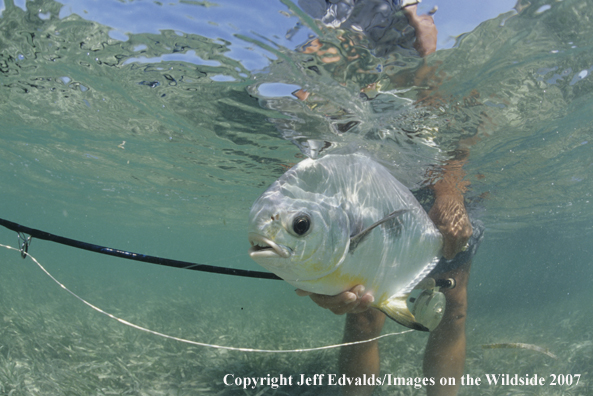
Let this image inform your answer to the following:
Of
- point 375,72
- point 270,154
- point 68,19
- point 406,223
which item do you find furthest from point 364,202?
point 270,154

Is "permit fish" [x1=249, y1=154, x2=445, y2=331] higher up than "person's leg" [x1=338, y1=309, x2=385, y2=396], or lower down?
higher up

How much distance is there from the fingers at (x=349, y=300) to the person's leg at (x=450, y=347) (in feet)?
11.8

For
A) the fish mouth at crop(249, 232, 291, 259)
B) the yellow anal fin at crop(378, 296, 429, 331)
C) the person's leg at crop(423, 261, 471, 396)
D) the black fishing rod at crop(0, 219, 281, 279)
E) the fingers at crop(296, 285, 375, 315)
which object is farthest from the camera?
the person's leg at crop(423, 261, 471, 396)

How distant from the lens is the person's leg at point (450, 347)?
5.23 metres

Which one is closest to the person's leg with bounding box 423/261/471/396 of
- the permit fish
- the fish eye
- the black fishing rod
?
the permit fish

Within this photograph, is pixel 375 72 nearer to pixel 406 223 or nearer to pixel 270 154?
pixel 406 223

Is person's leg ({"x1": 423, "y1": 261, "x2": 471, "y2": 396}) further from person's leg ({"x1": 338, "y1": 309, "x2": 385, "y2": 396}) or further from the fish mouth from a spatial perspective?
the fish mouth

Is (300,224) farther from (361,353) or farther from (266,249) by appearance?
(361,353)

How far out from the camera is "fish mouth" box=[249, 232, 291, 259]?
5.76 feet

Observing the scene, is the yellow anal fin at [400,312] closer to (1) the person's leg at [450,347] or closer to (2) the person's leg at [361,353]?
(2) the person's leg at [361,353]

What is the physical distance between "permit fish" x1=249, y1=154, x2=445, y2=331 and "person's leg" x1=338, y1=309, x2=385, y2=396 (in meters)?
2.90

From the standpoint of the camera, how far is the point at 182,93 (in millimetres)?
6836

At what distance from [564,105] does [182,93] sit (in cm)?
833

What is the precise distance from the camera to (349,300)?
7.58 feet
